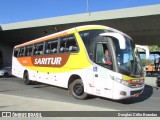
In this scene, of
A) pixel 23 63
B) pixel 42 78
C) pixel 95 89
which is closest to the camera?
pixel 95 89

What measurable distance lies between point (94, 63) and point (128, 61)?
Result: 147 centimetres

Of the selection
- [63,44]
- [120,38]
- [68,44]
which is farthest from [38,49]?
[120,38]

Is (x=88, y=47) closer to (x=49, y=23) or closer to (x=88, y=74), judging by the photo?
(x=88, y=74)

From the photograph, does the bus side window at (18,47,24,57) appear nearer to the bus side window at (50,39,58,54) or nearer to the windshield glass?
the bus side window at (50,39,58,54)

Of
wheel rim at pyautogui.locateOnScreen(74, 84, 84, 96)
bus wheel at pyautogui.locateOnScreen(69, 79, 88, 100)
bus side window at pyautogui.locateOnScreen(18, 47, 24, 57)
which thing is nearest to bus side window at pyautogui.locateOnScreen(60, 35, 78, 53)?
bus wheel at pyautogui.locateOnScreen(69, 79, 88, 100)

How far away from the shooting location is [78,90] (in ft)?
44.9

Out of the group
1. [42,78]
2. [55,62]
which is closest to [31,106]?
[55,62]

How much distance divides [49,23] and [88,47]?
20.2 m

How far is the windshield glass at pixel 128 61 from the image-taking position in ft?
38.1

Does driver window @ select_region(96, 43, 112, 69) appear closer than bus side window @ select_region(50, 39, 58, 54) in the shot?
Yes

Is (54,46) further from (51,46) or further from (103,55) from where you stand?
(103,55)

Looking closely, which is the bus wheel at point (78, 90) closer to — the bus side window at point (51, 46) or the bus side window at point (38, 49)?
the bus side window at point (51, 46)

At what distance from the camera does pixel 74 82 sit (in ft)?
45.6

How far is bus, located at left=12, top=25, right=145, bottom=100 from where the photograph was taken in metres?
11.6
